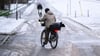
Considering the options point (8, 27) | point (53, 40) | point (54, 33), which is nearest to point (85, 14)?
point (8, 27)

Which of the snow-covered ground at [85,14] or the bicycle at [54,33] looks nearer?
the bicycle at [54,33]

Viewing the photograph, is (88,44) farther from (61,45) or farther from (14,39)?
(14,39)

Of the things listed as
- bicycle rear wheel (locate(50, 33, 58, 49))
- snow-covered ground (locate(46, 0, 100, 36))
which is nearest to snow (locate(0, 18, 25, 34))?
snow-covered ground (locate(46, 0, 100, 36))

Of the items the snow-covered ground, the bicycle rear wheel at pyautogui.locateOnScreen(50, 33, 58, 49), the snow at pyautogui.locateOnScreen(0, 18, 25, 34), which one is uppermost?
the bicycle rear wheel at pyautogui.locateOnScreen(50, 33, 58, 49)

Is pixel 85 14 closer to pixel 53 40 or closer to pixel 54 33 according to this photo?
pixel 53 40

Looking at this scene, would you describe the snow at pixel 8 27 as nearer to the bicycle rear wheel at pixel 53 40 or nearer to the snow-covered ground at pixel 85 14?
the snow-covered ground at pixel 85 14

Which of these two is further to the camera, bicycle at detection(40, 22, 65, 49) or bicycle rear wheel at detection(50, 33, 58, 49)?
bicycle rear wheel at detection(50, 33, 58, 49)

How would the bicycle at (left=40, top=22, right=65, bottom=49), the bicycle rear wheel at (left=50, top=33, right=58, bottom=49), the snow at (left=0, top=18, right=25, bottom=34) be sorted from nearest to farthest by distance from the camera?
the bicycle at (left=40, top=22, right=65, bottom=49)
the bicycle rear wheel at (left=50, top=33, right=58, bottom=49)
the snow at (left=0, top=18, right=25, bottom=34)

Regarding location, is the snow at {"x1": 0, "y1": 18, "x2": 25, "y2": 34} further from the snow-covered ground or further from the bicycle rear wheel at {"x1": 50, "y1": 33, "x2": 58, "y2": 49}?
the bicycle rear wheel at {"x1": 50, "y1": 33, "x2": 58, "y2": 49}

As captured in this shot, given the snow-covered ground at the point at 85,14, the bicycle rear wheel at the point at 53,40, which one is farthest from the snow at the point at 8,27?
the bicycle rear wheel at the point at 53,40

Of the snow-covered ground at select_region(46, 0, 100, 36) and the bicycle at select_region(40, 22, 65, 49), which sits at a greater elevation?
the bicycle at select_region(40, 22, 65, 49)

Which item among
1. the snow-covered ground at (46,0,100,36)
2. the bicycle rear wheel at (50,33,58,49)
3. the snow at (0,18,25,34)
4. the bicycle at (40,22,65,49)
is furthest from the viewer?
the snow-covered ground at (46,0,100,36)

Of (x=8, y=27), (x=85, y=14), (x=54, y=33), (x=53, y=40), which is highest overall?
(x=54, y=33)

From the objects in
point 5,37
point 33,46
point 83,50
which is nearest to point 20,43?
point 33,46
